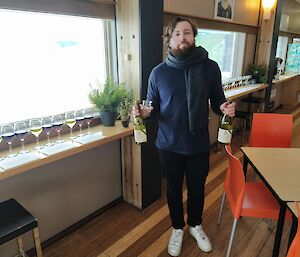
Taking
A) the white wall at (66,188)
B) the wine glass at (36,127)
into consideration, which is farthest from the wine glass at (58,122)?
the white wall at (66,188)

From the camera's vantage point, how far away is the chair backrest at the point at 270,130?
2.24 m

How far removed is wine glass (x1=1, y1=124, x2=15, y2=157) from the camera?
161 centimetres

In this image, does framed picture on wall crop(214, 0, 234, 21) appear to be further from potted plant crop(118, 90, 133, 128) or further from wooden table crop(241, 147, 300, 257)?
wooden table crop(241, 147, 300, 257)

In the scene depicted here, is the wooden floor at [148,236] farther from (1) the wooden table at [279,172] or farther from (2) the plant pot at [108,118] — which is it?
(2) the plant pot at [108,118]

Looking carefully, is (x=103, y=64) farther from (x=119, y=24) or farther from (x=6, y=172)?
(x=6, y=172)

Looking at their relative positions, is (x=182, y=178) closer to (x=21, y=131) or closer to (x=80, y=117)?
(x=80, y=117)

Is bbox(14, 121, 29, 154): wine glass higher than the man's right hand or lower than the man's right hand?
lower

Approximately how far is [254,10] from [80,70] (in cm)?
340

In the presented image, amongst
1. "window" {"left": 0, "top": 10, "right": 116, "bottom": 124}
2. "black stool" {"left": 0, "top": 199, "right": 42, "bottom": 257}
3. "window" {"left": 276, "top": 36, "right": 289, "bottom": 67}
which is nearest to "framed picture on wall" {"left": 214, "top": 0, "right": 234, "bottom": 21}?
"window" {"left": 0, "top": 10, "right": 116, "bottom": 124}

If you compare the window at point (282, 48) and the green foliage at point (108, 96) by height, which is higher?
the window at point (282, 48)

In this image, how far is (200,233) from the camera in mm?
1910

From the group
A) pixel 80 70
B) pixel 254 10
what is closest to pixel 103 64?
pixel 80 70

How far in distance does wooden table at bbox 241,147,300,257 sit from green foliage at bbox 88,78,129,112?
102cm

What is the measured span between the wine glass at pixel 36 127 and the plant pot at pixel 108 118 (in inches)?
18.6
